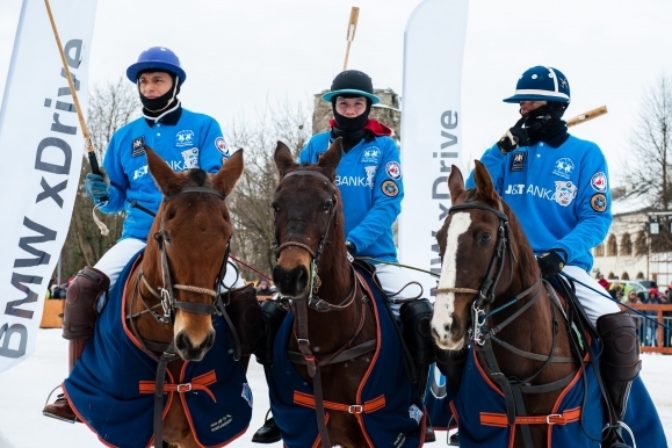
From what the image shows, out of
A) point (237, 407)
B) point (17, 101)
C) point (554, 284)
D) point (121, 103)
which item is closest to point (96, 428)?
point (237, 407)

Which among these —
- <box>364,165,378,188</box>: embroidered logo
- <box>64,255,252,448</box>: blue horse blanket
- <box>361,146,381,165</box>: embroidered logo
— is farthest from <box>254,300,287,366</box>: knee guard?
<box>361,146,381,165</box>: embroidered logo

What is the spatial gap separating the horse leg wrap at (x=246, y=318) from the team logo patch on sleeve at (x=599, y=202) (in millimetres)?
2241

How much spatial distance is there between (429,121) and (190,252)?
6.34 meters

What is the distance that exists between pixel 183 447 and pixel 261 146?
23.2 m

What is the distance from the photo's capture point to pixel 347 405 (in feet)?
16.2

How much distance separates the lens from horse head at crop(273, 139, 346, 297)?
4.21m

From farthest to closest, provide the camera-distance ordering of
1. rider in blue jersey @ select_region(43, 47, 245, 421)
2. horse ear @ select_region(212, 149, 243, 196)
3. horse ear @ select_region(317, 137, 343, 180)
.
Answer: rider in blue jersey @ select_region(43, 47, 245, 421), horse ear @ select_region(317, 137, 343, 180), horse ear @ select_region(212, 149, 243, 196)

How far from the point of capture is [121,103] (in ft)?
101

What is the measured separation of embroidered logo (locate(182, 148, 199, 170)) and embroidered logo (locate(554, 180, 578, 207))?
248 cm

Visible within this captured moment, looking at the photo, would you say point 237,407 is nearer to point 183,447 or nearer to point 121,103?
point 183,447

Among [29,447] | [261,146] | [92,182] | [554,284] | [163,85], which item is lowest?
[29,447]

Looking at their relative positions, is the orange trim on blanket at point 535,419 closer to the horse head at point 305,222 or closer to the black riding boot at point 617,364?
the black riding boot at point 617,364

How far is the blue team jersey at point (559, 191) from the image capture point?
522cm

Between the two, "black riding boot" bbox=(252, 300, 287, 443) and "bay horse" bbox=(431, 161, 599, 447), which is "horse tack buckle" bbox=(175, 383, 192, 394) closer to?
"black riding boot" bbox=(252, 300, 287, 443)
